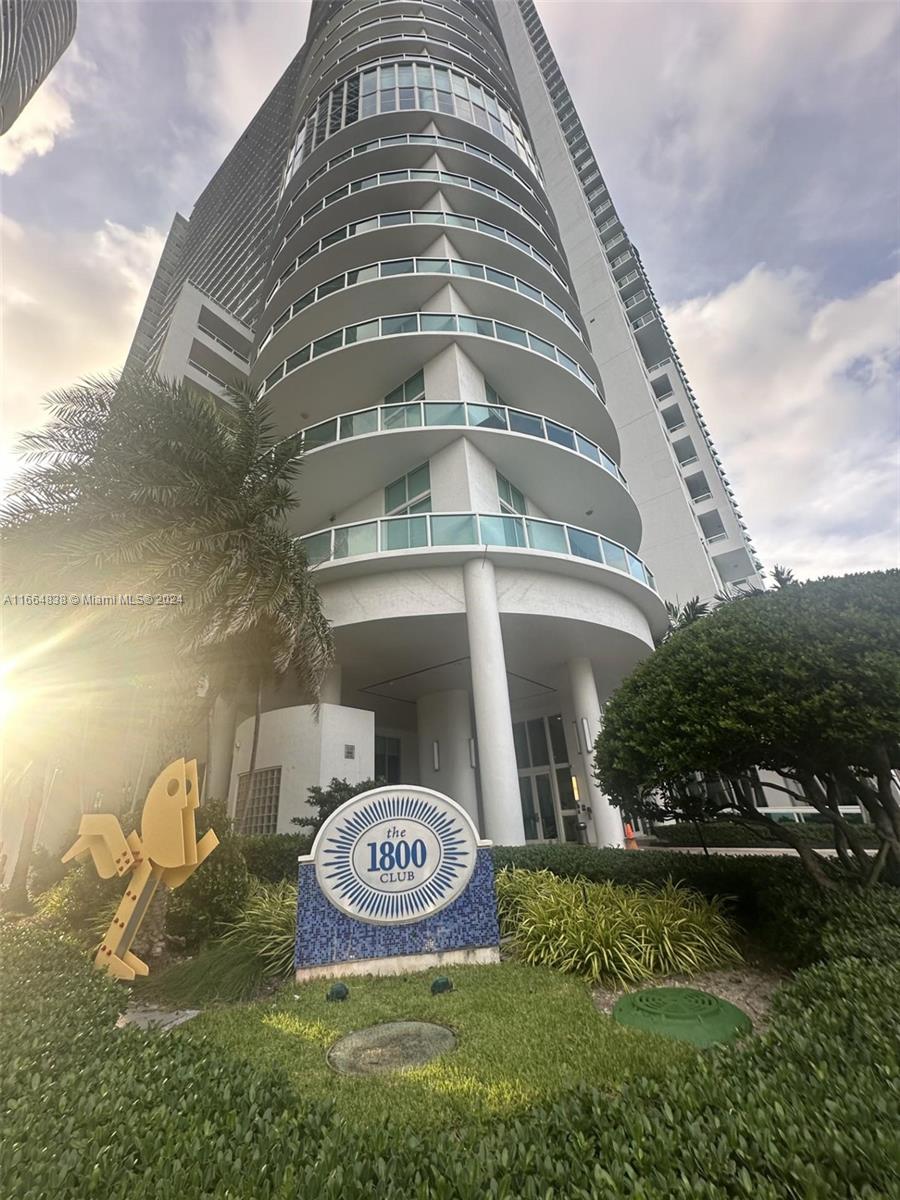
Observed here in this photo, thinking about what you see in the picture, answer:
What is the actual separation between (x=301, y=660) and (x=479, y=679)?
4220 mm

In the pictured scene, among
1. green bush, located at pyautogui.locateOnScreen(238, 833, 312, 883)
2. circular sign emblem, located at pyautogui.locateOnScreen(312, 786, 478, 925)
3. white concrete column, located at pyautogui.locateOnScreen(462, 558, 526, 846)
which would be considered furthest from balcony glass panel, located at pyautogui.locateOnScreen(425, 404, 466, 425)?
green bush, located at pyautogui.locateOnScreen(238, 833, 312, 883)

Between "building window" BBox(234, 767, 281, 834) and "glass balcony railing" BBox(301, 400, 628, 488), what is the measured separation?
9126mm

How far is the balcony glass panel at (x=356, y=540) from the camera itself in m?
14.1

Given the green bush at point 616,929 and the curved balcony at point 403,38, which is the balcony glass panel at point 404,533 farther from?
the curved balcony at point 403,38

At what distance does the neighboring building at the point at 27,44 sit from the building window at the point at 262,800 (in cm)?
1261

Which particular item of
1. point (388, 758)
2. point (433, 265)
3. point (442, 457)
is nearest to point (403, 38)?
point (433, 265)

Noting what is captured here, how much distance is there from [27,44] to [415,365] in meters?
14.9

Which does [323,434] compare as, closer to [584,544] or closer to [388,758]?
[584,544]

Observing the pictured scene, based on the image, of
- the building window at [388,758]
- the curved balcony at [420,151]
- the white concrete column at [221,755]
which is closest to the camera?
the white concrete column at [221,755]

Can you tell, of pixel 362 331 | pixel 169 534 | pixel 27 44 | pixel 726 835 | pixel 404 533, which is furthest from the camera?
pixel 726 835

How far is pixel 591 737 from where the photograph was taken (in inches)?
610

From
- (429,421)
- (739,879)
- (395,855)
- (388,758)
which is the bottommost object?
(739,879)

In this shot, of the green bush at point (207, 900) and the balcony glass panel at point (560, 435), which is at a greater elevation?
the balcony glass panel at point (560, 435)

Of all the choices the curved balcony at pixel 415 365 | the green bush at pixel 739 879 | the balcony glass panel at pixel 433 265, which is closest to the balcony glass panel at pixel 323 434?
the curved balcony at pixel 415 365
